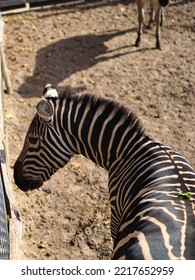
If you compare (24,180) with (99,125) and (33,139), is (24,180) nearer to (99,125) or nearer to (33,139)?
(33,139)

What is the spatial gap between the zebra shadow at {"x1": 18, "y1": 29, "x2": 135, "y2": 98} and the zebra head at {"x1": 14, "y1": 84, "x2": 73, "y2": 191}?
327 cm

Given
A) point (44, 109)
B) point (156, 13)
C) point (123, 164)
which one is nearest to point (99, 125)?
point (123, 164)

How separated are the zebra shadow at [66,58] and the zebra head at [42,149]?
10.7 feet

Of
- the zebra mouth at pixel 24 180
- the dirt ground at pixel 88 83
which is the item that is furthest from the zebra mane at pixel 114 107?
the dirt ground at pixel 88 83

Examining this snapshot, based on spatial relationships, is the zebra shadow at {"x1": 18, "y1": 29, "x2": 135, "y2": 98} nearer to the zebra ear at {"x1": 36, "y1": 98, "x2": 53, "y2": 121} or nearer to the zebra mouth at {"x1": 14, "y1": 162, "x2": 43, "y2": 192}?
the zebra mouth at {"x1": 14, "y1": 162, "x2": 43, "y2": 192}

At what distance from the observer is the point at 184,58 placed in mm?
9578

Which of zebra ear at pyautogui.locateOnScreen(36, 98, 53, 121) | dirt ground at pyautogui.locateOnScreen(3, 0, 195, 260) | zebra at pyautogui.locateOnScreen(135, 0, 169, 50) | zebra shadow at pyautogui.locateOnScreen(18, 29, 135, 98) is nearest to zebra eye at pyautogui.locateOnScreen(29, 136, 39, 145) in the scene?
zebra ear at pyautogui.locateOnScreen(36, 98, 53, 121)

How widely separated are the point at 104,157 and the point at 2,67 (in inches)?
152

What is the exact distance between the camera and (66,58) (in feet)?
31.6

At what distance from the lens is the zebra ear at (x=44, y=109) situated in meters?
5.03

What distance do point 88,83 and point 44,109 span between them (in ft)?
13.0

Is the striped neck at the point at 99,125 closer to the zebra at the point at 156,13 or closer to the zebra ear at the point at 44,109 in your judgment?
the zebra ear at the point at 44,109
